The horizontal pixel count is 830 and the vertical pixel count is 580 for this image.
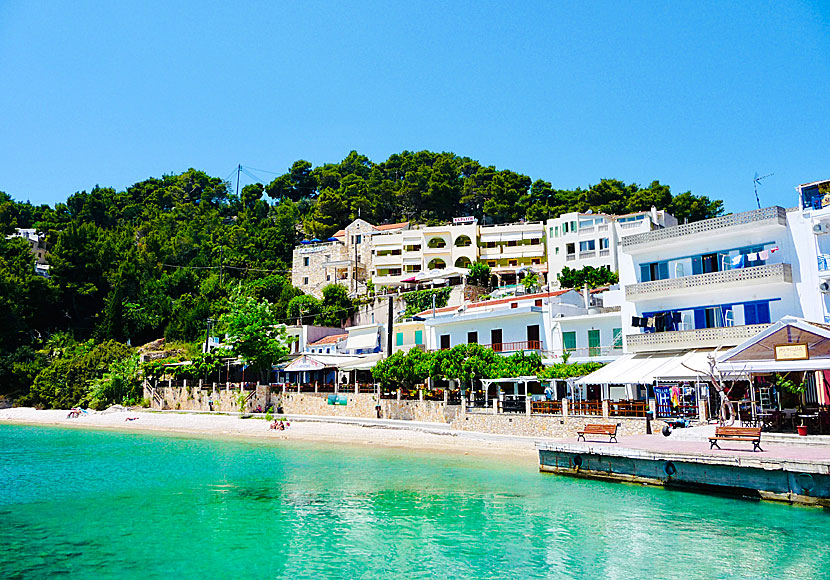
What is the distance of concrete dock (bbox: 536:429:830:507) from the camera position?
15.8 m

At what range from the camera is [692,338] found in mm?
27000

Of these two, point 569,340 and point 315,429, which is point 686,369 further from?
point 315,429

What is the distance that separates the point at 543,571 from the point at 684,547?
3266 mm

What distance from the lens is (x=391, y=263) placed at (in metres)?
71.6

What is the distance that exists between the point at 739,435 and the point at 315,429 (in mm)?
21797

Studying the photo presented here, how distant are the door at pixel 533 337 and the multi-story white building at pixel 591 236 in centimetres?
1984

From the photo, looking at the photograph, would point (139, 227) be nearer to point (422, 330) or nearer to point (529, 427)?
point (422, 330)

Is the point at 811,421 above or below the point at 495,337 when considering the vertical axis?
below

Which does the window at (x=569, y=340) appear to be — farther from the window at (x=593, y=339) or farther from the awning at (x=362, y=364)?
the awning at (x=362, y=364)

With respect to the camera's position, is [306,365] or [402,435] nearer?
[402,435]

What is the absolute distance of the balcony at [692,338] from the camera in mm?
25500

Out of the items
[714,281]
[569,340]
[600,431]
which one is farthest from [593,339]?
[600,431]

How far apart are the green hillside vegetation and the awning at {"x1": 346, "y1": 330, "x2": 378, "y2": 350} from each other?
1232 cm

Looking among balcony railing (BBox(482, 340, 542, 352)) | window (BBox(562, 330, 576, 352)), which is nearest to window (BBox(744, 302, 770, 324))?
window (BBox(562, 330, 576, 352))
